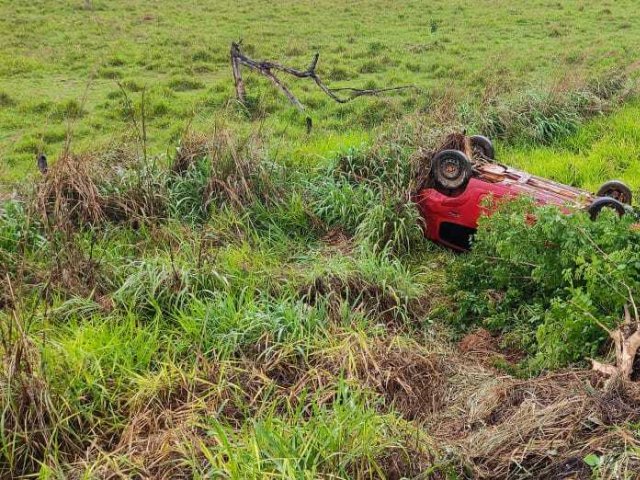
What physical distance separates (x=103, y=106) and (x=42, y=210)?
5182mm

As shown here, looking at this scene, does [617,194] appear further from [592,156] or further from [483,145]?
[592,156]

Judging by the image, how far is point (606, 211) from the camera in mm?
4172

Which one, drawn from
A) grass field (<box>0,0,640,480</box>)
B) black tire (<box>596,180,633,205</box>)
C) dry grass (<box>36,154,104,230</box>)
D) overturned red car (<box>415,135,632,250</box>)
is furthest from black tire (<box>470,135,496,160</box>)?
dry grass (<box>36,154,104,230</box>)

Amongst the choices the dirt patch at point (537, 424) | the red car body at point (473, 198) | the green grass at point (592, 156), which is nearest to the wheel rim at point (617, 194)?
the red car body at point (473, 198)

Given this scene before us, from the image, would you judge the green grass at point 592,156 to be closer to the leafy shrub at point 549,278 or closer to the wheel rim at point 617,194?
the wheel rim at point 617,194

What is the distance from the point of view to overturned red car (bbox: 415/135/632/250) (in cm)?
535

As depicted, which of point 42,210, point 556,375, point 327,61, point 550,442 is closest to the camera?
point 550,442

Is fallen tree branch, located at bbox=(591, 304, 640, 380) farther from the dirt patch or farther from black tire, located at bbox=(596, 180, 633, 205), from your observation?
black tire, located at bbox=(596, 180, 633, 205)

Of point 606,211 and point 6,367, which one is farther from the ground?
point 606,211

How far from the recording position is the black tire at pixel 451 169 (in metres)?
5.61

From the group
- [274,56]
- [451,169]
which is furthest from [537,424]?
[274,56]

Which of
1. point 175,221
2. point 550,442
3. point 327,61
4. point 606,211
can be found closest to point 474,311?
point 606,211

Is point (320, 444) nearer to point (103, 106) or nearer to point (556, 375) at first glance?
point (556, 375)

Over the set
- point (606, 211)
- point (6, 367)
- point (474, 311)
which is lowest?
point (474, 311)
